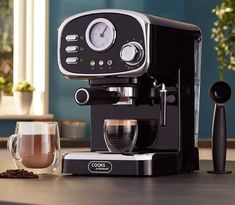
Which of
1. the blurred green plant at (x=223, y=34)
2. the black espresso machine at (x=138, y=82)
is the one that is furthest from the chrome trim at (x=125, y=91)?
the blurred green plant at (x=223, y=34)

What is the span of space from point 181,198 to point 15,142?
0.57m

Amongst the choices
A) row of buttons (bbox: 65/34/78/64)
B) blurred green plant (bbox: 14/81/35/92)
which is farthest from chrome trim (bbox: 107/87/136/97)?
blurred green plant (bbox: 14/81/35/92)

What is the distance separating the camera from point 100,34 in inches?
70.8

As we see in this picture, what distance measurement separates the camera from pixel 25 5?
17.3ft

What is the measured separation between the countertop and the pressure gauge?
0.30 m

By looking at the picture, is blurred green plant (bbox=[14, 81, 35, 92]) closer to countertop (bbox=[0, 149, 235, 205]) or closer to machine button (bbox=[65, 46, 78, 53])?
machine button (bbox=[65, 46, 78, 53])

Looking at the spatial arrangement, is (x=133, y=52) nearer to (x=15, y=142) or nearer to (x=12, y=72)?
(x=15, y=142)

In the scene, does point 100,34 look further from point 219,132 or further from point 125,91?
A: point 219,132

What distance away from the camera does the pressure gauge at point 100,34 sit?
178 centimetres

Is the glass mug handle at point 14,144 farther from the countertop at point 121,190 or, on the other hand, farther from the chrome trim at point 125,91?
the chrome trim at point 125,91

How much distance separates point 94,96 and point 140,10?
11.4 ft

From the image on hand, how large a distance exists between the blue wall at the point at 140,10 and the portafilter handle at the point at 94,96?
3.10m

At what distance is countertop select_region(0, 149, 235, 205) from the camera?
4.07 feet

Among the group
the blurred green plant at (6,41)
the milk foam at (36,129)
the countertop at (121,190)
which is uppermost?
the blurred green plant at (6,41)
